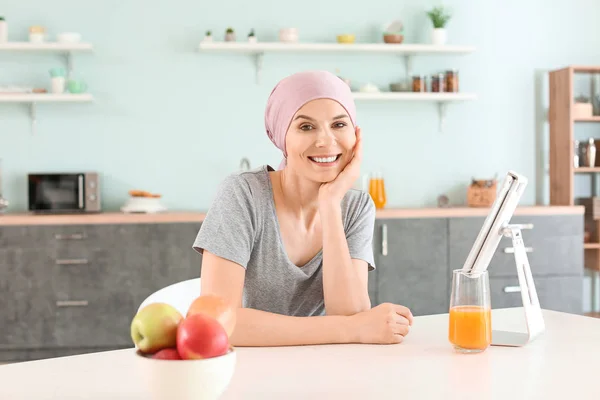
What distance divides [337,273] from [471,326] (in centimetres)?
43

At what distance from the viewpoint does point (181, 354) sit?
99cm

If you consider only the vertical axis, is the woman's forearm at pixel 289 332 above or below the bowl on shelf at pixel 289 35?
below

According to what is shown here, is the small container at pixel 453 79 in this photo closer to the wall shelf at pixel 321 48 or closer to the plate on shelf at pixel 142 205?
the wall shelf at pixel 321 48

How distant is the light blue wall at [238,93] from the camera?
4.61 metres

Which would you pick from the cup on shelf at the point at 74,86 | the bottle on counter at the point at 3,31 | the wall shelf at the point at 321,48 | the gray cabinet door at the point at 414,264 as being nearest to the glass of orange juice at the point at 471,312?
the gray cabinet door at the point at 414,264

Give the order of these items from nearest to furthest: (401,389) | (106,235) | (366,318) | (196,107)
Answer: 1. (401,389)
2. (366,318)
3. (106,235)
4. (196,107)

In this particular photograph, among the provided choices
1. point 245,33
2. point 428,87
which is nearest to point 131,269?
point 245,33

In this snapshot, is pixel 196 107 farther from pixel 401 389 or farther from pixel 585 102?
pixel 401 389

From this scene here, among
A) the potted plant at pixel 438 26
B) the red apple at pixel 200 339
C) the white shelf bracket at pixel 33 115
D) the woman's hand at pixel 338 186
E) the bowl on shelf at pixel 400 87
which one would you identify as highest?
the potted plant at pixel 438 26

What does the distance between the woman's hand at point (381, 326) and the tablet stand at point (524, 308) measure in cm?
20

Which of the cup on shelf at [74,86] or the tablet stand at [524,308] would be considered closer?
the tablet stand at [524,308]

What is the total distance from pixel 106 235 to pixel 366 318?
9.17ft

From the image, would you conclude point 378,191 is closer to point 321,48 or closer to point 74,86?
point 321,48

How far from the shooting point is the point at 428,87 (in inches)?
188
